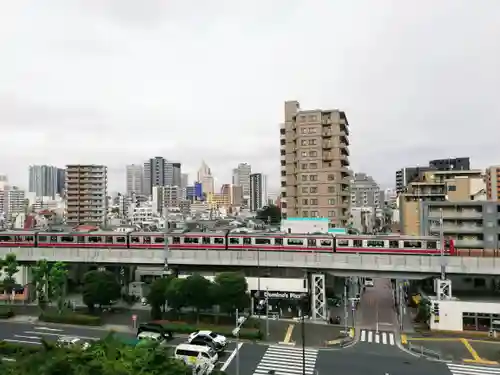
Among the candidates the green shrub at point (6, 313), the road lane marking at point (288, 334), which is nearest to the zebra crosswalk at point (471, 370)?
the road lane marking at point (288, 334)

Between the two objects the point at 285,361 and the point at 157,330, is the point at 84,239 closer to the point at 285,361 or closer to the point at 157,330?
the point at 157,330

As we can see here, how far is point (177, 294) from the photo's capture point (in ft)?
93.0

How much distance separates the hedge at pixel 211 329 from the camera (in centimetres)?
2658

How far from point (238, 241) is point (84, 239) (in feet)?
52.5

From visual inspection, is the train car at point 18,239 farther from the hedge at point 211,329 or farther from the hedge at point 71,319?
the hedge at point 211,329

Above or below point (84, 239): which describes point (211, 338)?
below

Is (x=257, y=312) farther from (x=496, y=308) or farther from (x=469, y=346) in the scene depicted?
(x=496, y=308)

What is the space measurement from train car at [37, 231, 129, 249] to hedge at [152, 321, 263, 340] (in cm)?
1343

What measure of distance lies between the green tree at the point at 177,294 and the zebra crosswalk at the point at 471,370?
17.3 m

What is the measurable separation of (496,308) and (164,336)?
2317 cm

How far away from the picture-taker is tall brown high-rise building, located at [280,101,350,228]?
5662 cm

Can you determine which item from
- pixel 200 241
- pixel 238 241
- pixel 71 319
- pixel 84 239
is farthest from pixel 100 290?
pixel 238 241

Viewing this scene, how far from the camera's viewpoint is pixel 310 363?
880 inches

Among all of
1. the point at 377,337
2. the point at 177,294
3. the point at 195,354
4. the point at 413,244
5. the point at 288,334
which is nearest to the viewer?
the point at 195,354
